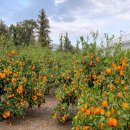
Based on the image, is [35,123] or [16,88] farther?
[35,123]

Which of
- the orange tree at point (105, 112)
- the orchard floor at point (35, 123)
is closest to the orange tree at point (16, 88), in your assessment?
the orchard floor at point (35, 123)

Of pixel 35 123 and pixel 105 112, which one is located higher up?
pixel 105 112

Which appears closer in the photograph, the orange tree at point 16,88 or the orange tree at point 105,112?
the orange tree at point 105,112

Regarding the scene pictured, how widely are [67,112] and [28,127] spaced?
940 mm

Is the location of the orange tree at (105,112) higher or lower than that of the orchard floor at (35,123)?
higher

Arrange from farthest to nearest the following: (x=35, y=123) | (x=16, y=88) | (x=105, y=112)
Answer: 1. (x=35, y=123)
2. (x=16, y=88)
3. (x=105, y=112)

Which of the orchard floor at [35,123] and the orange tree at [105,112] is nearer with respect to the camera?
the orange tree at [105,112]

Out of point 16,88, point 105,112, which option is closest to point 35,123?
point 16,88

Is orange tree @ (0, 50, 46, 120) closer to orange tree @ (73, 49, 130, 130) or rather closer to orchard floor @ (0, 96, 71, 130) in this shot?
orchard floor @ (0, 96, 71, 130)

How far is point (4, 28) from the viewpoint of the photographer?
4575 cm

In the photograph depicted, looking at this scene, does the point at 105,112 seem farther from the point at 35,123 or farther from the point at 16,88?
the point at 35,123

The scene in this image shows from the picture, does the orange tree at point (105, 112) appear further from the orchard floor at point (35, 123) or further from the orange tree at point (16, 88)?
the orange tree at point (16, 88)


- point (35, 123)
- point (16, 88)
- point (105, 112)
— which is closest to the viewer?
point (105, 112)

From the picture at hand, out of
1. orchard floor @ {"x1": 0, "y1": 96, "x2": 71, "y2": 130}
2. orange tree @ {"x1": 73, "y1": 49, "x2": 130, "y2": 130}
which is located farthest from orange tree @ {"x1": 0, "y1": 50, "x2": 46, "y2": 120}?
orange tree @ {"x1": 73, "y1": 49, "x2": 130, "y2": 130}
